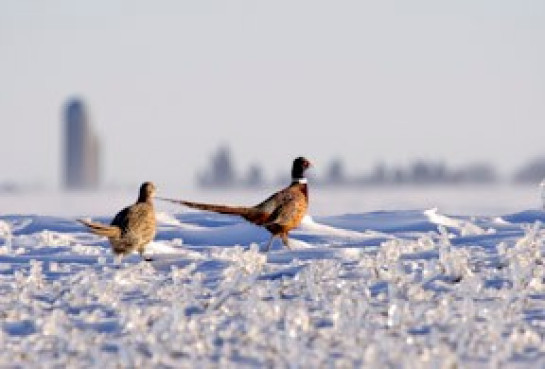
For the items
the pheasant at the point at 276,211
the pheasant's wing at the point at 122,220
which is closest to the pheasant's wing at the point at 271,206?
the pheasant at the point at 276,211

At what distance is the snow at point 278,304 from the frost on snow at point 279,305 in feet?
0.05

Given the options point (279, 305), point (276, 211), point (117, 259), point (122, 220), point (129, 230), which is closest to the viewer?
point (279, 305)

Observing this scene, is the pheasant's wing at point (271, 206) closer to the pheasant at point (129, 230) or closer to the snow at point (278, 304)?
the snow at point (278, 304)

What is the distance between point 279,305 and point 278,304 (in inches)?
2.2

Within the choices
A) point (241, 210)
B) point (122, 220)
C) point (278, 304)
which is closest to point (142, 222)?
point (122, 220)

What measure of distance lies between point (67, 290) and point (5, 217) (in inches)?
261

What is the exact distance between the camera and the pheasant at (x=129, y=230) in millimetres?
12039

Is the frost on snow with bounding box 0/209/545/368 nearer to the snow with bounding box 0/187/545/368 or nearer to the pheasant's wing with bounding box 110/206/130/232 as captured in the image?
the snow with bounding box 0/187/545/368

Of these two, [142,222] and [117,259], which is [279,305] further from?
[142,222]

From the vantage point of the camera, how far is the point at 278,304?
8.89 meters

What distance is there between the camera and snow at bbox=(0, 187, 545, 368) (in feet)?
25.0

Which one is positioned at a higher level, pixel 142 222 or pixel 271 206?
pixel 271 206

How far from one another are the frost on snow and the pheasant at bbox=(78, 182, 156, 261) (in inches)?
7.8

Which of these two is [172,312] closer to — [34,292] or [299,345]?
[299,345]
